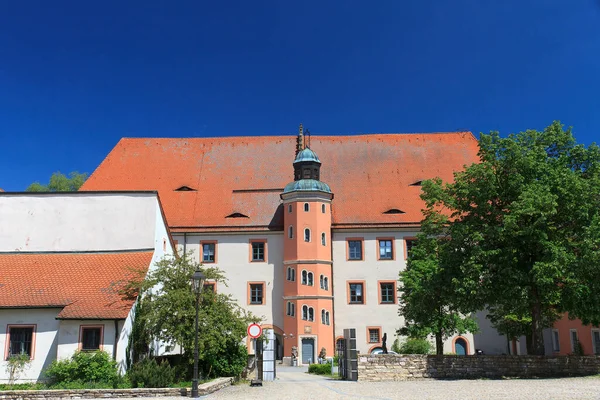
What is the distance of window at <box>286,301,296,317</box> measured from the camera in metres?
43.0

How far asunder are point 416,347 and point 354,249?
9.21 meters

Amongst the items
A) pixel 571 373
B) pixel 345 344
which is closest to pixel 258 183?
pixel 345 344

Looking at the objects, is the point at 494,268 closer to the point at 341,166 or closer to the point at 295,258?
the point at 295,258

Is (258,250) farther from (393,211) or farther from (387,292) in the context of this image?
(393,211)

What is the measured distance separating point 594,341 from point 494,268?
44.7 feet

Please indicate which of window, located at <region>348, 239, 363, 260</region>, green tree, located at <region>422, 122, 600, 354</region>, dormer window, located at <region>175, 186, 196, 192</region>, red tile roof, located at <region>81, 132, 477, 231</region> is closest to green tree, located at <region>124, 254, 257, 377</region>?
green tree, located at <region>422, 122, 600, 354</region>

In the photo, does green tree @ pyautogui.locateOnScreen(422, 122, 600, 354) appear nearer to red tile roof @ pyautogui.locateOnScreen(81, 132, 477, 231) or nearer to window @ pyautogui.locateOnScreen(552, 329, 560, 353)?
window @ pyautogui.locateOnScreen(552, 329, 560, 353)

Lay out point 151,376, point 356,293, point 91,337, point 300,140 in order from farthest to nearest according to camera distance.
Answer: point 300,140
point 356,293
point 91,337
point 151,376

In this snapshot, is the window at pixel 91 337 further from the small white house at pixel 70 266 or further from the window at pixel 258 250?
the window at pixel 258 250

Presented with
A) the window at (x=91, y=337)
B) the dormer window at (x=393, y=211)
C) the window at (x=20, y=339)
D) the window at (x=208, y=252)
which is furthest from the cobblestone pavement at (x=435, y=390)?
the dormer window at (x=393, y=211)

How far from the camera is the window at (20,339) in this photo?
23.0 metres

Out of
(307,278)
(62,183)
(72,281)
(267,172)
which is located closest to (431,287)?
(72,281)

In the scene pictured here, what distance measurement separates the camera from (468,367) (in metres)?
23.9

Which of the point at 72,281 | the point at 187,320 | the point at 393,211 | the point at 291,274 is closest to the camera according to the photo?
the point at 187,320
